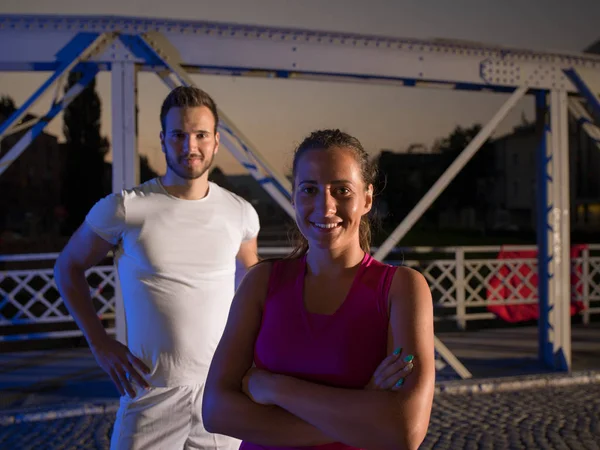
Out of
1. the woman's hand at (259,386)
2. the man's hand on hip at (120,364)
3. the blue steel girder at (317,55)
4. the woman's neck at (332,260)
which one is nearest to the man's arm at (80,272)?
the man's hand on hip at (120,364)

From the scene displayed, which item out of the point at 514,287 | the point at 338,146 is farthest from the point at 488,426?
the point at 514,287

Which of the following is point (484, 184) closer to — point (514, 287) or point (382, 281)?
point (514, 287)

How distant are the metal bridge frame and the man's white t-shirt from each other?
301 centimetres

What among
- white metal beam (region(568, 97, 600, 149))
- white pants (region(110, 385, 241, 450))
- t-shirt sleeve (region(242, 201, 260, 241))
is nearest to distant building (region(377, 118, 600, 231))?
white metal beam (region(568, 97, 600, 149))

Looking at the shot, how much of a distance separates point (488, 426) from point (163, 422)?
144 inches

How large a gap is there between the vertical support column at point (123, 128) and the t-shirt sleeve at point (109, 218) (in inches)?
119

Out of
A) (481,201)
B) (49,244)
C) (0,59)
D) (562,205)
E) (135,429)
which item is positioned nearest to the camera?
(135,429)

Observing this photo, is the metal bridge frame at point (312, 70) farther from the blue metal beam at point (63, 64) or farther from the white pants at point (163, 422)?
the white pants at point (163, 422)

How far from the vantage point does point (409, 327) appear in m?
1.53

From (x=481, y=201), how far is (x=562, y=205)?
68.3 m

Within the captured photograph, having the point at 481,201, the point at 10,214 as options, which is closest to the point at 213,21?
the point at 10,214

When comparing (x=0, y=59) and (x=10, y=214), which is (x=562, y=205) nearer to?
(x=0, y=59)

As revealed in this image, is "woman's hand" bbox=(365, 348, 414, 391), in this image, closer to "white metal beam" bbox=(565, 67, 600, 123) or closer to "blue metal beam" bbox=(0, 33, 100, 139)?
"blue metal beam" bbox=(0, 33, 100, 139)

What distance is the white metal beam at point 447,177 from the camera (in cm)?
586
